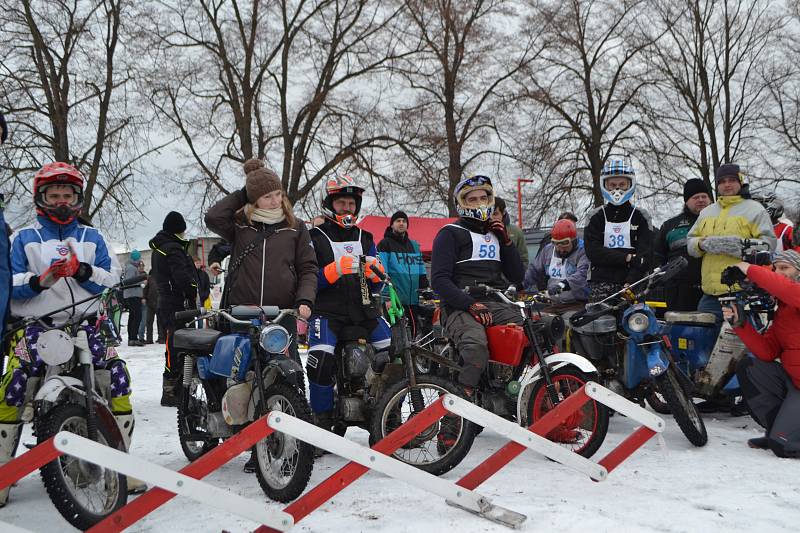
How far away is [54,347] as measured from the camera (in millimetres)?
3596

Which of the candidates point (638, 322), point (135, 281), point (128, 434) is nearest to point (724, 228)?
point (638, 322)

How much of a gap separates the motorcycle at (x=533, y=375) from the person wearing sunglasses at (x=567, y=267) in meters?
1.40

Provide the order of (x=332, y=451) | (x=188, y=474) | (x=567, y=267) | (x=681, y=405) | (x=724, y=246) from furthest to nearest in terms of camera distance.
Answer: (x=567, y=267) < (x=724, y=246) < (x=681, y=405) < (x=332, y=451) < (x=188, y=474)

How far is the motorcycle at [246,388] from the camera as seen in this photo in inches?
147

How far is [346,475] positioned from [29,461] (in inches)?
48.6

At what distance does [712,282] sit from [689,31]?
15.1 m

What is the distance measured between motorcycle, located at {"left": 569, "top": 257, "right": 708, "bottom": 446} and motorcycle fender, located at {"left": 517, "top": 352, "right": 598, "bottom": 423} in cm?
54

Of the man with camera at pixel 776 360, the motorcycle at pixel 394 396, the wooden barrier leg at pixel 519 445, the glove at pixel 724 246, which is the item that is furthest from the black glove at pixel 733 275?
the motorcycle at pixel 394 396

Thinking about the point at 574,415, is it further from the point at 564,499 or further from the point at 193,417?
the point at 193,417

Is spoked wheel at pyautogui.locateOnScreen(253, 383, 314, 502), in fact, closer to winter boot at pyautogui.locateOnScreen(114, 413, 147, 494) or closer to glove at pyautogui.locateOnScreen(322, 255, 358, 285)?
winter boot at pyautogui.locateOnScreen(114, 413, 147, 494)

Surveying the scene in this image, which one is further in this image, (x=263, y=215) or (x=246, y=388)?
(x=263, y=215)

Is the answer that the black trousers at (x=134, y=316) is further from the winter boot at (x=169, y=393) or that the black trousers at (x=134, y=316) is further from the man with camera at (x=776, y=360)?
the man with camera at (x=776, y=360)

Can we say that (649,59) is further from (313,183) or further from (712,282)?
(712,282)

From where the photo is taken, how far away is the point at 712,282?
5.78 m
